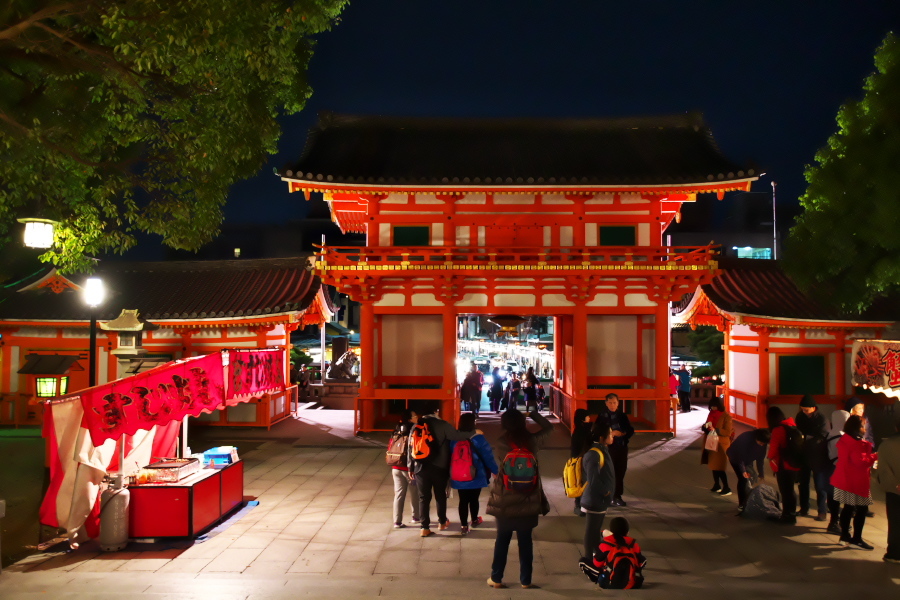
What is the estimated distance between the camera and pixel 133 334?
11.5 meters

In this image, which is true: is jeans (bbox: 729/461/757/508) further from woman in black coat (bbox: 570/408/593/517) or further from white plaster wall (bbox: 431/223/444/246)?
white plaster wall (bbox: 431/223/444/246)

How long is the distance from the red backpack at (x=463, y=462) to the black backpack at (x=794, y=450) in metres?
4.51

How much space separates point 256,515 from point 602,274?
10.6 metres

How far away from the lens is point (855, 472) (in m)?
7.21

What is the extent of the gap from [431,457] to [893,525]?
565 cm

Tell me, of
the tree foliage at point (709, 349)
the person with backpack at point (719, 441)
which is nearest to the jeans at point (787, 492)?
the person with backpack at point (719, 441)

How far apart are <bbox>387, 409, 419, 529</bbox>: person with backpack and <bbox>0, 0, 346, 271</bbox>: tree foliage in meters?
6.15

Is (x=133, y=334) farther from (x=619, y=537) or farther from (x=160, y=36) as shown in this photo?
(x=619, y=537)

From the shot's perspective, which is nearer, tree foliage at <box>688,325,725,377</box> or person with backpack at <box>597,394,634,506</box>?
person with backpack at <box>597,394,634,506</box>

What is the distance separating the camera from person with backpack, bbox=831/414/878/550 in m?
7.18

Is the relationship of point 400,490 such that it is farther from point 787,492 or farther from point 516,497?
point 787,492

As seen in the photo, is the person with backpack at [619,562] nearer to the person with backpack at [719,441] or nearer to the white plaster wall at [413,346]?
→ the person with backpack at [719,441]

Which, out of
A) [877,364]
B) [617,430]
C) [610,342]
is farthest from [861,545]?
[610,342]

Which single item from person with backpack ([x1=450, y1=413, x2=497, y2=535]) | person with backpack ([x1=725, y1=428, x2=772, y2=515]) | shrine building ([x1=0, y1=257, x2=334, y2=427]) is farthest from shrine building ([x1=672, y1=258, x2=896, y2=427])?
shrine building ([x1=0, y1=257, x2=334, y2=427])
